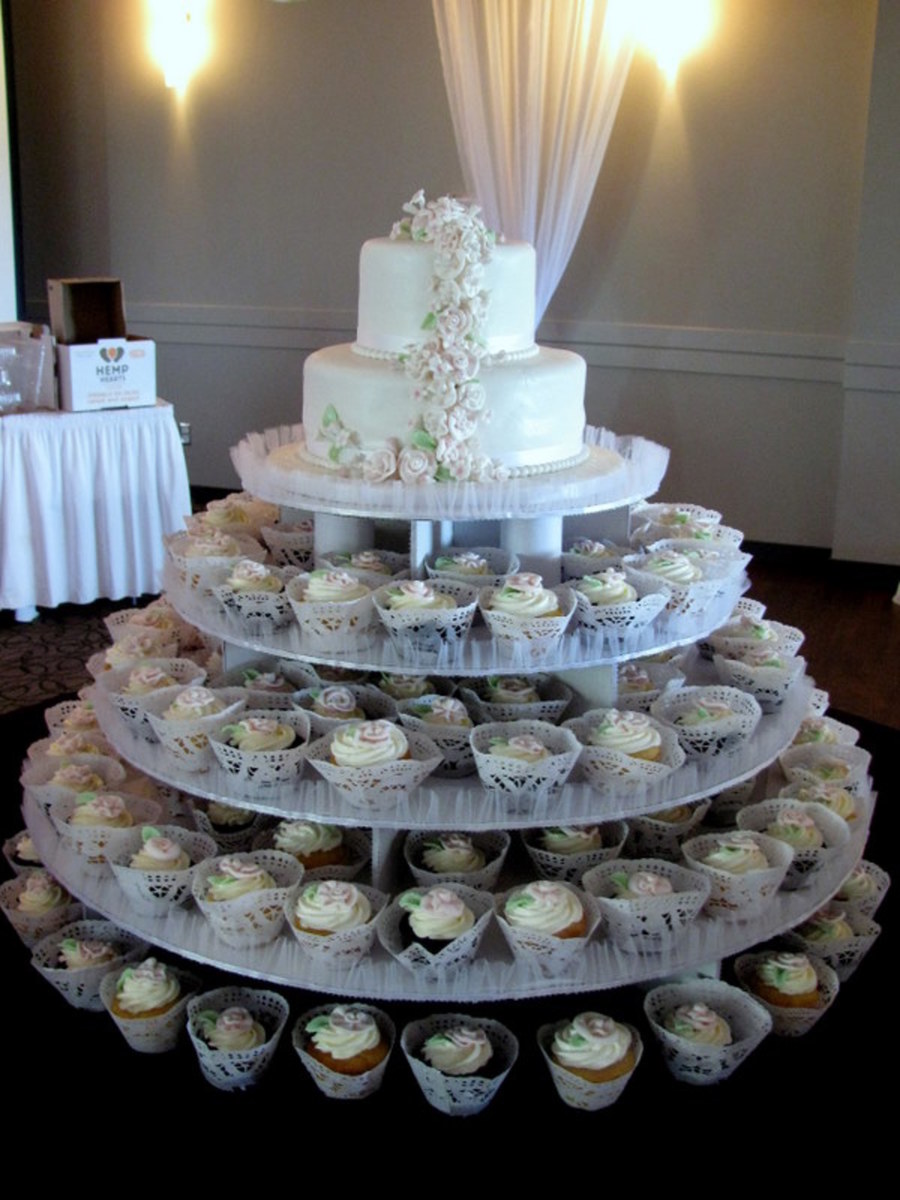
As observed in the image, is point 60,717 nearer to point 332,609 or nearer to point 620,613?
point 332,609

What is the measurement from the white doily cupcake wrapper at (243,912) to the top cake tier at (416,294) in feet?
3.79

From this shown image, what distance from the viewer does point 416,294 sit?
2820mm

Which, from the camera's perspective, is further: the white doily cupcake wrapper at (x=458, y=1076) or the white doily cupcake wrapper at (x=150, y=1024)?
the white doily cupcake wrapper at (x=150, y=1024)

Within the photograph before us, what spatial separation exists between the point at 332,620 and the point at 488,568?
383 mm

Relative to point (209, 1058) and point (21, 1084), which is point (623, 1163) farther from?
point (21, 1084)

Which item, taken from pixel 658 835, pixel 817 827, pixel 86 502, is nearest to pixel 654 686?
pixel 658 835

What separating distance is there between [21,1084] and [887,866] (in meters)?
2.24

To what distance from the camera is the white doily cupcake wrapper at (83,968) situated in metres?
2.80

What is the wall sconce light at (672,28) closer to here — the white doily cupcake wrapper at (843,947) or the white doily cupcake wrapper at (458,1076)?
the white doily cupcake wrapper at (843,947)

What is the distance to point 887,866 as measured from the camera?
11.8 ft

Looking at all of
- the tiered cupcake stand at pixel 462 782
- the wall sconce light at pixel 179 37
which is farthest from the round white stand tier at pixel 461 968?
the wall sconce light at pixel 179 37

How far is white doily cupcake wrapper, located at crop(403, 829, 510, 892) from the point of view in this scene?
2.71 metres

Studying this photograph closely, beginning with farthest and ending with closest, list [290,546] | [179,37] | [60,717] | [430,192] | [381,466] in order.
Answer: [179,37] → [430,192] → [60,717] → [290,546] → [381,466]

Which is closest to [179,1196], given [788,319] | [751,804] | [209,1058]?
[209,1058]
